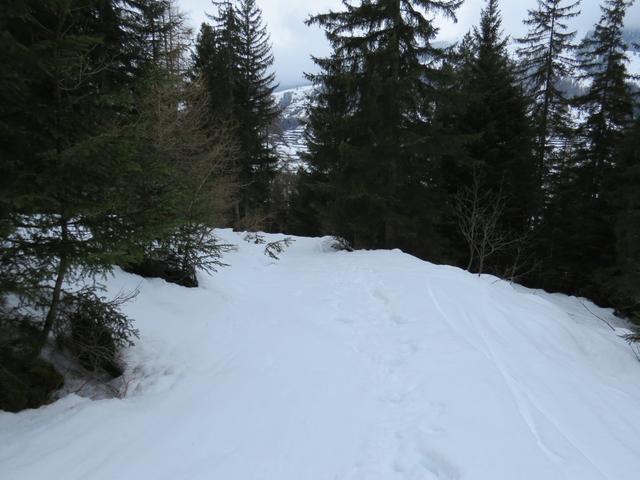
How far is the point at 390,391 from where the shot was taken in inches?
153

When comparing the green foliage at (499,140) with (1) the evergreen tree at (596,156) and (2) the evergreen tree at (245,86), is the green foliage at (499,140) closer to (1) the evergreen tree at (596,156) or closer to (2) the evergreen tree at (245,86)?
(1) the evergreen tree at (596,156)

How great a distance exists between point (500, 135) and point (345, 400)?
1554 centimetres

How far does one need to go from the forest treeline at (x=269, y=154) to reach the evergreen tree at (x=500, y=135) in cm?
9

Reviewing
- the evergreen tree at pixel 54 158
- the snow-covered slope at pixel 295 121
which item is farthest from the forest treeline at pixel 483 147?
the evergreen tree at pixel 54 158

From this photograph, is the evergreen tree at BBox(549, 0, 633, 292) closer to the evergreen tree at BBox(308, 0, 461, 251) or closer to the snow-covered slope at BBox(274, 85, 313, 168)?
the evergreen tree at BBox(308, 0, 461, 251)

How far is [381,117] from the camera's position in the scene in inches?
481

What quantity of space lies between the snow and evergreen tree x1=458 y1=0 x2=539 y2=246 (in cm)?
994

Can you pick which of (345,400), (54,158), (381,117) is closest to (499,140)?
(381,117)

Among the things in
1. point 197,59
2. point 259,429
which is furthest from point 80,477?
point 197,59

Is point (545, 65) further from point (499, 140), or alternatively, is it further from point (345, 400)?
point (345, 400)

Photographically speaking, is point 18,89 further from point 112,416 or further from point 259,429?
point 259,429

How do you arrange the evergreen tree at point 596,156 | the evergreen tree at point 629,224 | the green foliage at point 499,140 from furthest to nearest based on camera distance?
1. the evergreen tree at point 596,156
2. the green foliage at point 499,140
3. the evergreen tree at point 629,224

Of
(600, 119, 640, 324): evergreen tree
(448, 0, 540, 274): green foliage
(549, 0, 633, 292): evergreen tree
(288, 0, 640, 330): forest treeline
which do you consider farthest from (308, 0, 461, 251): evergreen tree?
(549, 0, 633, 292): evergreen tree

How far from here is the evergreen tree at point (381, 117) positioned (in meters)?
11.8
